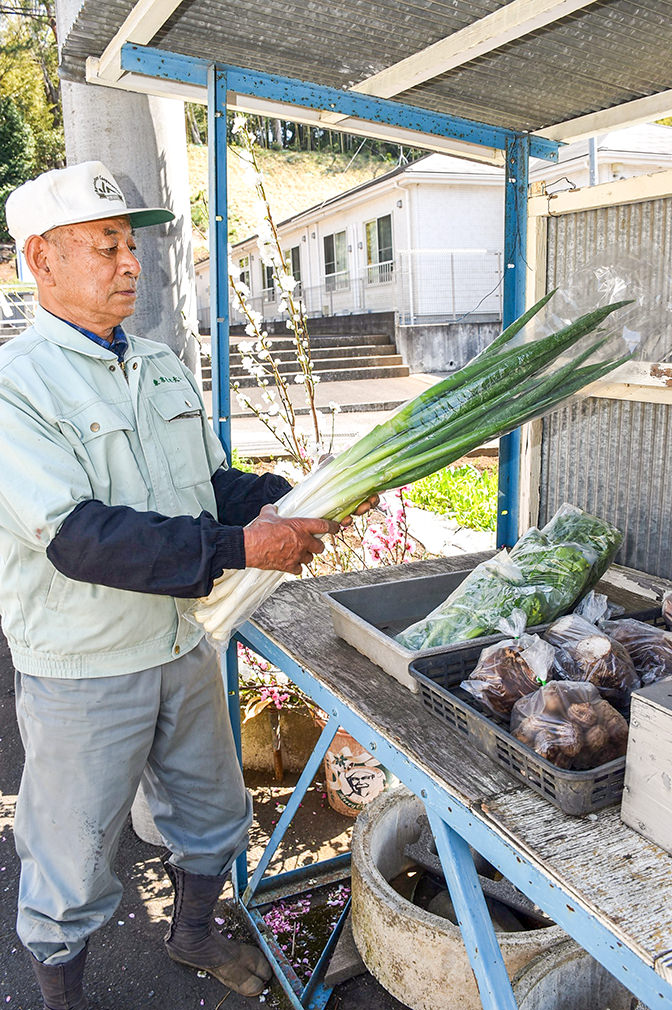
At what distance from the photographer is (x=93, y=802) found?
2.08 meters

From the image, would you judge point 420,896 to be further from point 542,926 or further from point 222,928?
point 222,928

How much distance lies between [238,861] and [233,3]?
2.65 meters

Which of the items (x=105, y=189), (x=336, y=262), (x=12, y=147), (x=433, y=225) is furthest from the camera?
(x=12, y=147)

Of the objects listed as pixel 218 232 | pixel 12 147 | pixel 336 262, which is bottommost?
pixel 218 232

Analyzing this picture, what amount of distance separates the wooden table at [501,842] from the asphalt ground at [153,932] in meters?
1.24

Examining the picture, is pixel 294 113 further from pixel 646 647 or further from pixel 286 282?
pixel 646 647

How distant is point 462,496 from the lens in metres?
6.52

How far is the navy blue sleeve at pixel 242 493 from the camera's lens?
7.89 feet

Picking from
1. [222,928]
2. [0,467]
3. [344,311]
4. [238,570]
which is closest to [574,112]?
[238,570]

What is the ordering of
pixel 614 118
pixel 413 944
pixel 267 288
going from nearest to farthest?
pixel 413 944
pixel 614 118
pixel 267 288

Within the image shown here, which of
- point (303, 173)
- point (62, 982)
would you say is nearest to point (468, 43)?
point (62, 982)

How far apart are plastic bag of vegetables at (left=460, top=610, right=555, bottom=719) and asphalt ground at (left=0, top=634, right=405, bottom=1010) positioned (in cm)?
152

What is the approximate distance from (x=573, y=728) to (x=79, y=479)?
1177mm

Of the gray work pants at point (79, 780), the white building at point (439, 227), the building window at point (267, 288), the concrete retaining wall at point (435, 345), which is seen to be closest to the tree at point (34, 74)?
the building window at point (267, 288)
